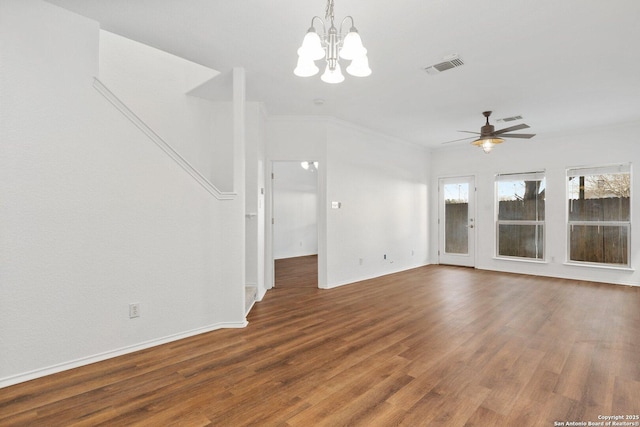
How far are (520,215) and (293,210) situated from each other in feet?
19.4

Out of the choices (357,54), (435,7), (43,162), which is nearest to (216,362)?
(43,162)

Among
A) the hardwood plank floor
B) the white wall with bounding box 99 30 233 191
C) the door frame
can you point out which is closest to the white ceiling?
the white wall with bounding box 99 30 233 191

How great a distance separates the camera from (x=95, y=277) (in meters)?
2.66

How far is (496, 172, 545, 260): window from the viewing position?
6660 millimetres

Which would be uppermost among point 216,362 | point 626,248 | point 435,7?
point 435,7

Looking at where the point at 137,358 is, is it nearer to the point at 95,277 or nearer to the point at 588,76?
the point at 95,277

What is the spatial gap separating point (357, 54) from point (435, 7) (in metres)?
1.11

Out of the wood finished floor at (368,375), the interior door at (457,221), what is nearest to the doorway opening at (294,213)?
the interior door at (457,221)

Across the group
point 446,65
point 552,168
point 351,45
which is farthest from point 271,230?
point 552,168

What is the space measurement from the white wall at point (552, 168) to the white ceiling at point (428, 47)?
108 centimetres

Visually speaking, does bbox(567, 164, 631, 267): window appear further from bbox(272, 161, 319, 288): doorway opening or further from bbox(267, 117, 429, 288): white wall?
bbox(272, 161, 319, 288): doorway opening

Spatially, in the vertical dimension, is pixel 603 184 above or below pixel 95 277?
above

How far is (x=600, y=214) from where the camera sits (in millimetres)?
6000

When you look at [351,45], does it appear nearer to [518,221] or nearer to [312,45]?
[312,45]
